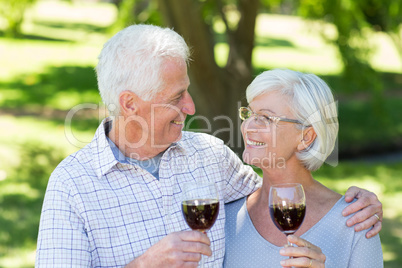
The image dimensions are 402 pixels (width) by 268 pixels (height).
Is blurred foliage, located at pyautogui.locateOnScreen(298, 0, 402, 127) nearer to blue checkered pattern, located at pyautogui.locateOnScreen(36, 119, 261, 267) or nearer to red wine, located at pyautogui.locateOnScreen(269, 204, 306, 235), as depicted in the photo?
blue checkered pattern, located at pyautogui.locateOnScreen(36, 119, 261, 267)

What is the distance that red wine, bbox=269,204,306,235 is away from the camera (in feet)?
7.77

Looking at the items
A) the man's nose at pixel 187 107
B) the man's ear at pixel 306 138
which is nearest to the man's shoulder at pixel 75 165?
the man's nose at pixel 187 107

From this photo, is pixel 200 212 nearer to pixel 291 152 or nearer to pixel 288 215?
pixel 288 215

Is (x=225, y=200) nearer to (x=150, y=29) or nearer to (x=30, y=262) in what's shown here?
(x=150, y=29)

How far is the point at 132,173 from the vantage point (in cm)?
281

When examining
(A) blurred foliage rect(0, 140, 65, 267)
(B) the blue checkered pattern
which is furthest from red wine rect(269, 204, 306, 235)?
(A) blurred foliage rect(0, 140, 65, 267)

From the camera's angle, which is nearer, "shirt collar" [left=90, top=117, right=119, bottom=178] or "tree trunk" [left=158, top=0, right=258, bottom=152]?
"shirt collar" [left=90, top=117, right=119, bottom=178]

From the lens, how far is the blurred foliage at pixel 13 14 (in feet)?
27.0

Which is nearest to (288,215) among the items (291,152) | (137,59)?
(291,152)

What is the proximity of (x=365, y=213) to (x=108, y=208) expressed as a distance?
1.29 m

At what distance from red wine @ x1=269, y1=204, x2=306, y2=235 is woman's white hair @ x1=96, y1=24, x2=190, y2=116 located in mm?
925

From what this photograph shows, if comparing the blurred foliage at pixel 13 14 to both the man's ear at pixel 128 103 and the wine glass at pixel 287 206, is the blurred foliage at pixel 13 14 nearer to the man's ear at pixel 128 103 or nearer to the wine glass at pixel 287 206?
the man's ear at pixel 128 103

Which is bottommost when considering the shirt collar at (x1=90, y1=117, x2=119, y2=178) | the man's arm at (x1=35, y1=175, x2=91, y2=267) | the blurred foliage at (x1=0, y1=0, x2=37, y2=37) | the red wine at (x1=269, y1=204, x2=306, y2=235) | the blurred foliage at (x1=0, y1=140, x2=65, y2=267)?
the blurred foliage at (x1=0, y1=140, x2=65, y2=267)

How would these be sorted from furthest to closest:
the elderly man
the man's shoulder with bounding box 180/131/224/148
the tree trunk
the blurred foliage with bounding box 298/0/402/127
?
the blurred foliage with bounding box 298/0/402/127 → the tree trunk → the man's shoulder with bounding box 180/131/224/148 → the elderly man
